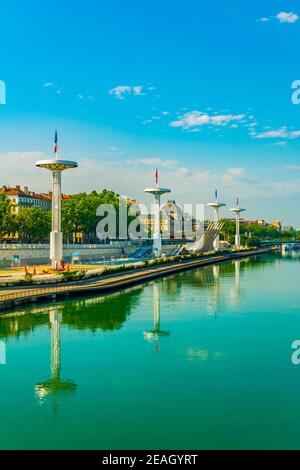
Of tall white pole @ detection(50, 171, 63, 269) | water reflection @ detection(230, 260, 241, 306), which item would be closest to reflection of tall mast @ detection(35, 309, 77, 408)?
water reflection @ detection(230, 260, 241, 306)

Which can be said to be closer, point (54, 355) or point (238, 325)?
point (54, 355)

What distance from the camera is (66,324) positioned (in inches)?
1344

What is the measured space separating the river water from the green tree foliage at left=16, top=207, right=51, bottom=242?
172 feet

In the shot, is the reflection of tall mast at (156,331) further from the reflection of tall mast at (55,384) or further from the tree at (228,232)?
the tree at (228,232)

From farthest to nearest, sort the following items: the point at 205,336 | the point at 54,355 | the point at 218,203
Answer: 1. the point at 218,203
2. the point at 205,336
3. the point at 54,355

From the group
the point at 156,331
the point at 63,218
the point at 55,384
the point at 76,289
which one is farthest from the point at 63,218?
the point at 55,384

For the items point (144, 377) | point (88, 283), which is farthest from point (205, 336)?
point (88, 283)

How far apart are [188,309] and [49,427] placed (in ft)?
83.0

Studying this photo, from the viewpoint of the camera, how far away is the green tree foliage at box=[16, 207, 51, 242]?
3588 inches

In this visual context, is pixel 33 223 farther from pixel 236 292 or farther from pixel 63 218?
pixel 236 292

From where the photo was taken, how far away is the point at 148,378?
21766 millimetres

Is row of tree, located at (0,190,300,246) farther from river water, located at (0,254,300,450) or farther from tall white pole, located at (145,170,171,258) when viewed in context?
river water, located at (0,254,300,450)

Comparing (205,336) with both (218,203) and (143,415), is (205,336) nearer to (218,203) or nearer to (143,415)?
(143,415)
